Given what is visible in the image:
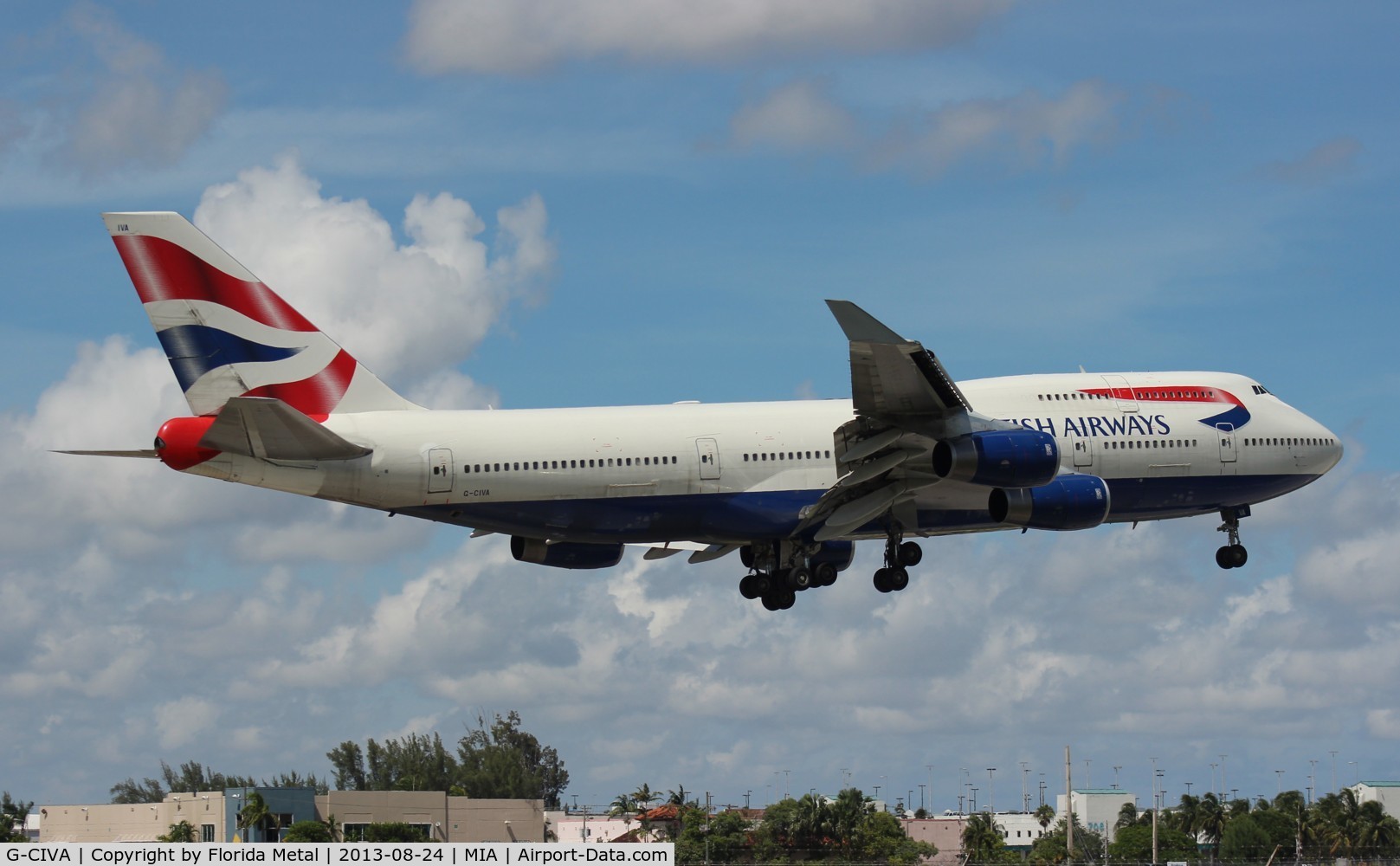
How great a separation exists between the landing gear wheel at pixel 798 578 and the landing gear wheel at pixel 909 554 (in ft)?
10.1

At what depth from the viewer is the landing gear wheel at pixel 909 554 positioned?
52.4 m

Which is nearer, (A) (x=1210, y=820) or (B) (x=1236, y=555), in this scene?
(B) (x=1236, y=555)

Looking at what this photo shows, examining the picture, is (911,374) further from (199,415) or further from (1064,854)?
(1064,854)

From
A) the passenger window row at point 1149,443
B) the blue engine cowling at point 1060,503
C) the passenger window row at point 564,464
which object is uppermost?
the passenger window row at point 1149,443

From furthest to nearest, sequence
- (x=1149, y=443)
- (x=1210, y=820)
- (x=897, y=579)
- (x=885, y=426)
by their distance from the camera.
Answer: (x=1210, y=820), (x=1149, y=443), (x=897, y=579), (x=885, y=426)

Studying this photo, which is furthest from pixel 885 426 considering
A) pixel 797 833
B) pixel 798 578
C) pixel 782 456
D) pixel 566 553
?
pixel 797 833

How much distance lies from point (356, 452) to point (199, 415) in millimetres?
4324

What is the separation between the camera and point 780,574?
53812mm

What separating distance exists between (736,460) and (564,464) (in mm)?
5069

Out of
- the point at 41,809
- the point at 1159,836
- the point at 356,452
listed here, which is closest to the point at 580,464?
the point at 356,452

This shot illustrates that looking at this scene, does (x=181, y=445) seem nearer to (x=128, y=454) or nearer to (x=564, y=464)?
(x=128, y=454)

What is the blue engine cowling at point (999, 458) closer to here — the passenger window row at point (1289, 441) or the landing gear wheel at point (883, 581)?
the landing gear wheel at point (883, 581)

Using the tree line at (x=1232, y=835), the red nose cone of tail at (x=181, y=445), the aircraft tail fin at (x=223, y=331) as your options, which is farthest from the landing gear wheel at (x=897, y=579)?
the tree line at (x=1232, y=835)

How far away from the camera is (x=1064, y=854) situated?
134 m
